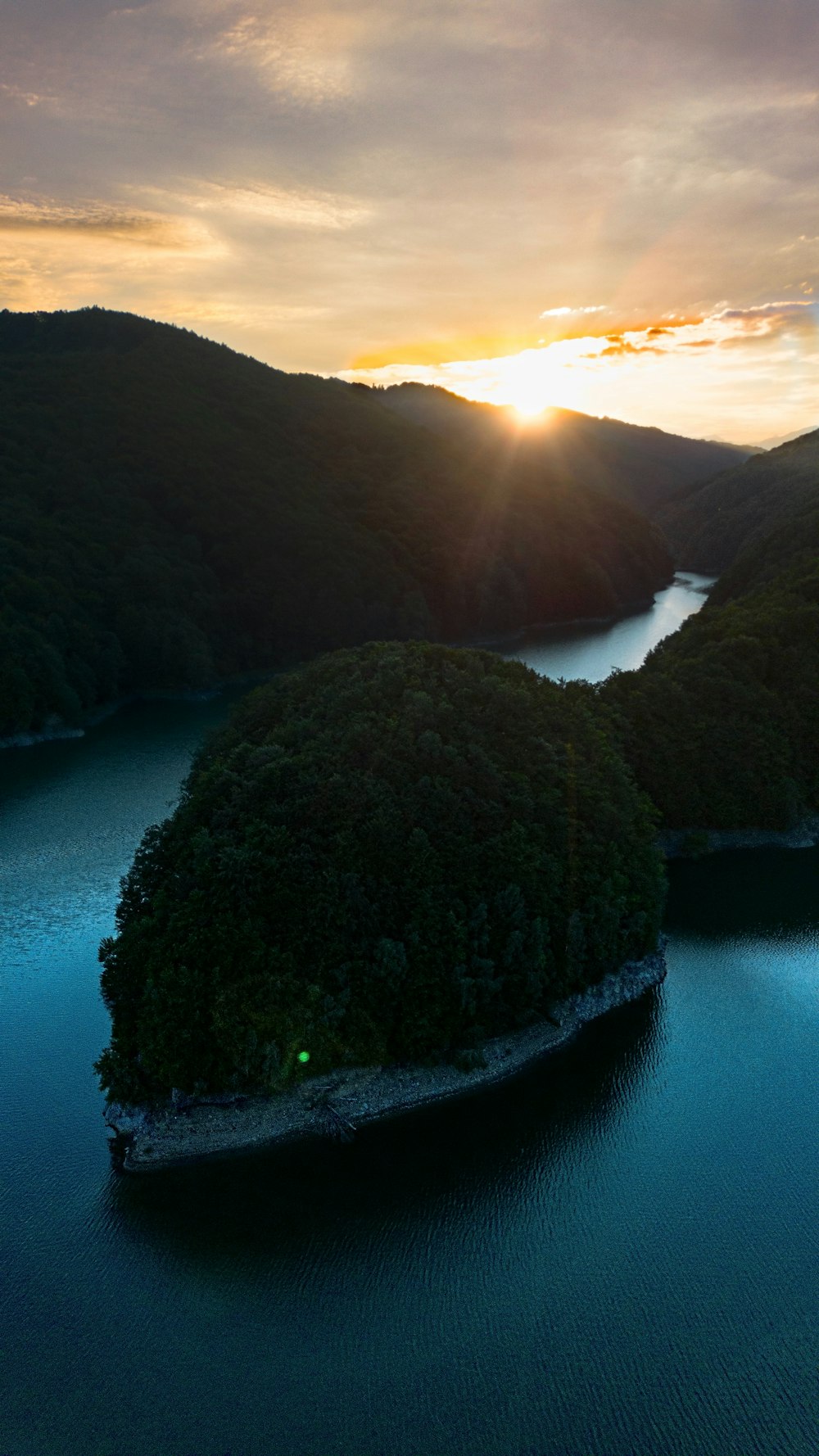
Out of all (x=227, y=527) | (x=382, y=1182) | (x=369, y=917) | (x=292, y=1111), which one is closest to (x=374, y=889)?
(x=369, y=917)

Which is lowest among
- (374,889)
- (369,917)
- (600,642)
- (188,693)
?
(188,693)

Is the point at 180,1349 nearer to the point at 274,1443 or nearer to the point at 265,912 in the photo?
the point at 274,1443

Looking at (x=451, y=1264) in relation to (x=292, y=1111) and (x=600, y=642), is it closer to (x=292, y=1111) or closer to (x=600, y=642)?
(x=292, y=1111)

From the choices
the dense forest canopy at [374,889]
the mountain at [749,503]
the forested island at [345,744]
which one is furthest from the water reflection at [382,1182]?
the mountain at [749,503]

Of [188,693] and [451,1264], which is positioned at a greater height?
[188,693]

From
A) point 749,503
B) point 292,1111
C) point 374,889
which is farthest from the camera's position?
point 749,503

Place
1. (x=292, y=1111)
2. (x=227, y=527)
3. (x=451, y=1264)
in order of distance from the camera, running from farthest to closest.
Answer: (x=227, y=527), (x=292, y=1111), (x=451, y=1264)

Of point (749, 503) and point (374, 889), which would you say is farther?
point (749, 503)
